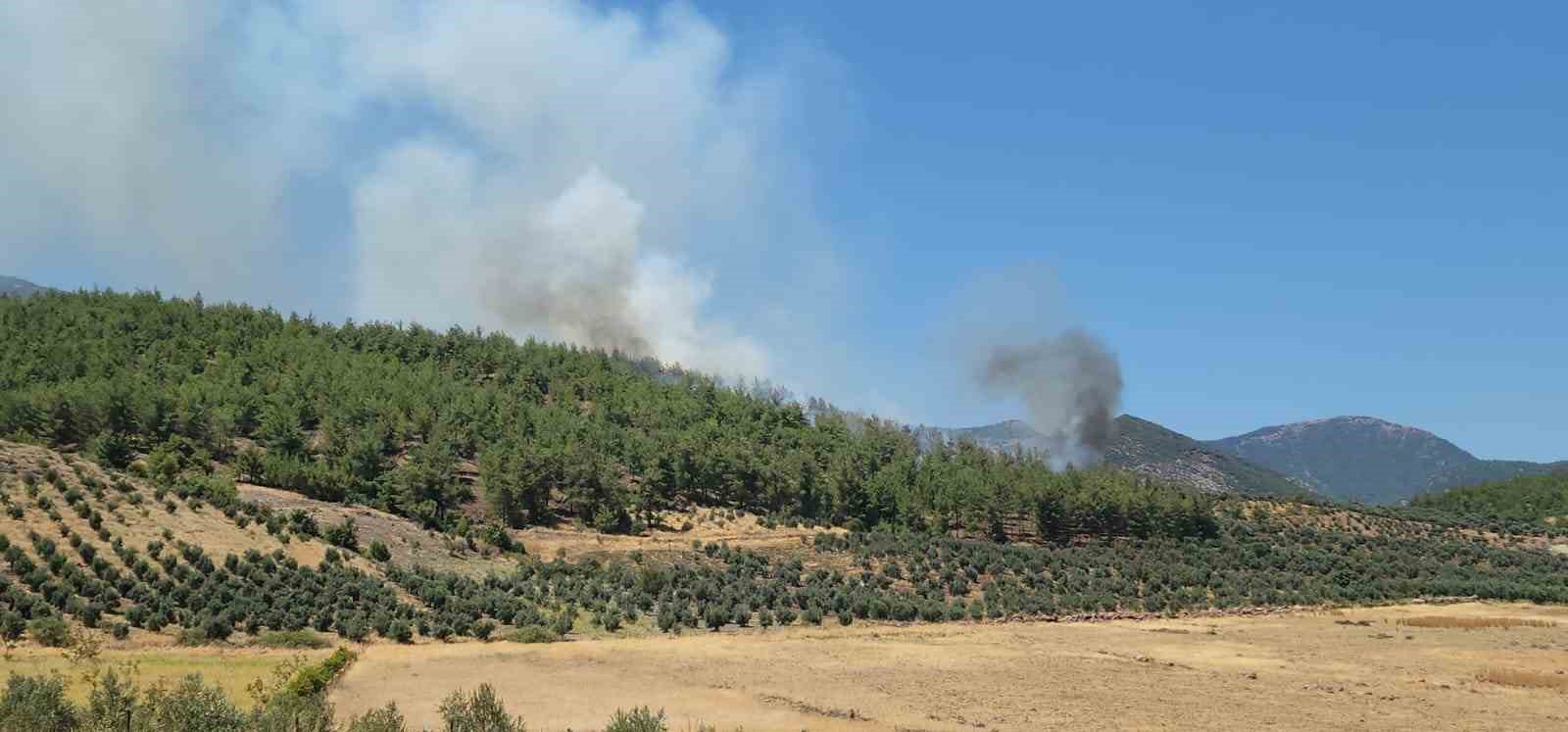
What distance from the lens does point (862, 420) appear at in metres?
136

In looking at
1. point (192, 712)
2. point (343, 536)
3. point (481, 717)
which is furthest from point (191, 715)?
point (343, 536)

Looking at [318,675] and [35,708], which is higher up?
[35,708]

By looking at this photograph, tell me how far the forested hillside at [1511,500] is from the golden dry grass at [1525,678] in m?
99.8

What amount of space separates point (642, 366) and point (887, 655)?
4546 inches

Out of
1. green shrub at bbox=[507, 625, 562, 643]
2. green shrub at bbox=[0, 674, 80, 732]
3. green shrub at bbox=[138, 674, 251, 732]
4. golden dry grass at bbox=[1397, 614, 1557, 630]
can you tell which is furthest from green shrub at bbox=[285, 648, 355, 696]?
golden dry grass at bbox=[1397, 614, 1557, 630]

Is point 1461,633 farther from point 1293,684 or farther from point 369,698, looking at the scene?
point 369,698

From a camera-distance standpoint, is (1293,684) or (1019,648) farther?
(1019,648)

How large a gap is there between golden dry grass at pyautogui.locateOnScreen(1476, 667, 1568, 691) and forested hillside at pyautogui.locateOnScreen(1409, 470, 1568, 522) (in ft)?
327

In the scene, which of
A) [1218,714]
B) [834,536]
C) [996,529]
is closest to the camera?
[1218,714]

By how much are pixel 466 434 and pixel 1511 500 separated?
137m

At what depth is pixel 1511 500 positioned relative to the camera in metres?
152

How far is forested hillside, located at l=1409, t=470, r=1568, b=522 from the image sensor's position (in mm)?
138250

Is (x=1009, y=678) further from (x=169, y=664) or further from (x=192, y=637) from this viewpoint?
(x=192, y=637)

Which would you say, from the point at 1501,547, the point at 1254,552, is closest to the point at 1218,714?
the point at 1254,552
